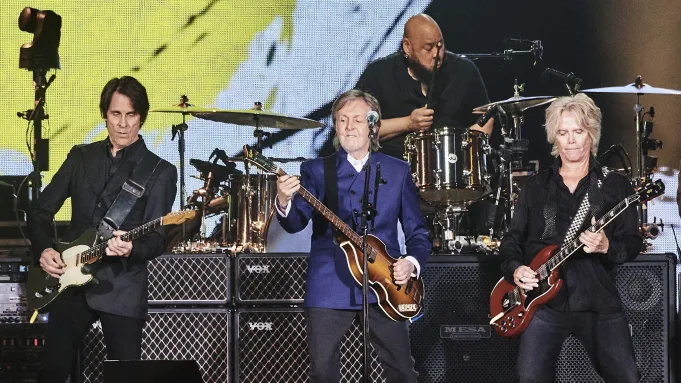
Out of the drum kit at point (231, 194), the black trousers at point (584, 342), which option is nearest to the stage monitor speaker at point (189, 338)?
the drum kit at point (231, 194)

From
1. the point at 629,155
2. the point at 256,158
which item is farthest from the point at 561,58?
the point at 256,158

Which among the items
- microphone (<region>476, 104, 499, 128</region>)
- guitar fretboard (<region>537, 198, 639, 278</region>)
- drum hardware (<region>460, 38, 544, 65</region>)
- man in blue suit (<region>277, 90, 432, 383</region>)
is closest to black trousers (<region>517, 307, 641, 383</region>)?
guitar fretboard (<region>537, 198, 639, 278</region>)

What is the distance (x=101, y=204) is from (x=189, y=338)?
1783 mm

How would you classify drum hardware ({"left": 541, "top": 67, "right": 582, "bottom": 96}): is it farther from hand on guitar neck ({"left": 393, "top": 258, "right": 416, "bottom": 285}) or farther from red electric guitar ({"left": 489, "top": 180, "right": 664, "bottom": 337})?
hand on guitar neck ({"left": 393, "top": 258, "right": 416, "bottom": 285})

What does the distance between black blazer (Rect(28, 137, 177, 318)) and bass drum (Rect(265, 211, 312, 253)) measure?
7.30ft

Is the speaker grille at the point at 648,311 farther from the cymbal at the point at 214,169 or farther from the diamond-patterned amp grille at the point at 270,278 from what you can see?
the cymbal at the point at 214,169

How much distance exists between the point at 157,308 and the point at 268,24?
11.4ft

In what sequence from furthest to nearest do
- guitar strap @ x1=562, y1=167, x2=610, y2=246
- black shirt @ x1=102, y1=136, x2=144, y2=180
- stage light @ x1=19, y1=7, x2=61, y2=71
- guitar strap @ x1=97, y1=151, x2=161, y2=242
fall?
stage light @ x1=19, y1=7, x2=61, y2=71
black shirt @ x1=102, y1=136, x2=144, y2=180
guitar strap @ x1=97, y1=151, x2=161, y2=242
guitar strap @ x1=562, y1=167, x2=610, y2=246

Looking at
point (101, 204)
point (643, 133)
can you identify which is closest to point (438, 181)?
point (643, 133)

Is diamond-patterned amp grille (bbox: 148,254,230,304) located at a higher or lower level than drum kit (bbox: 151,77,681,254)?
lower

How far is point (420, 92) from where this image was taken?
9141mm

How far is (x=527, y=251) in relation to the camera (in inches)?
218

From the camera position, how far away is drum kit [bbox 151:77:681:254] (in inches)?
320

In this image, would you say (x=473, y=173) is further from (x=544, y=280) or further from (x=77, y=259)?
(x=77, y=259)
